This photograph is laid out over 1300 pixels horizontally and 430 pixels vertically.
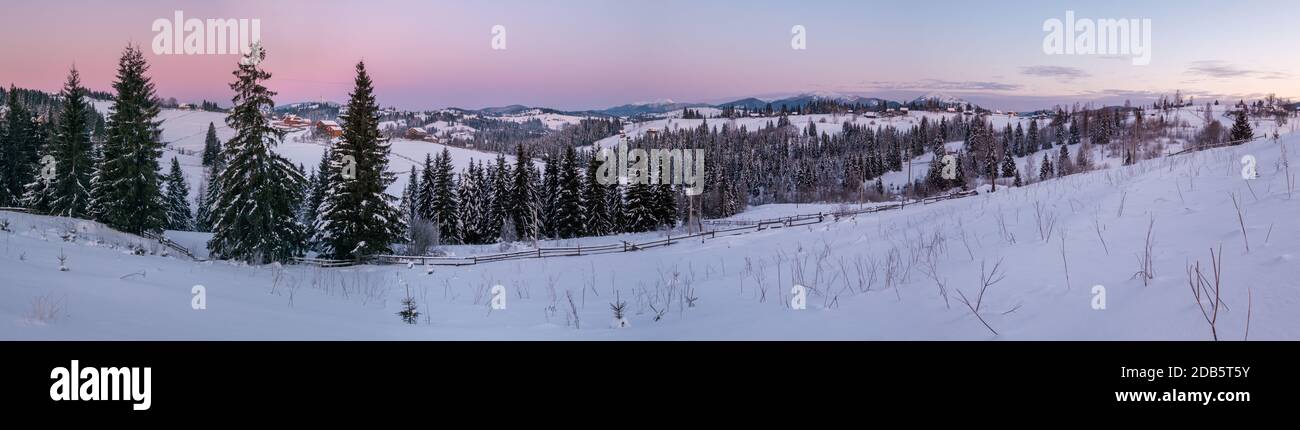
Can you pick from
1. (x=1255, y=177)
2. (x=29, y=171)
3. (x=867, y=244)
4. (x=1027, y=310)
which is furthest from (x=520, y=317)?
(x=29, y=171)

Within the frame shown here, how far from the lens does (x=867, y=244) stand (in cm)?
1098

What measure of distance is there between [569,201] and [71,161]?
31.3 meters

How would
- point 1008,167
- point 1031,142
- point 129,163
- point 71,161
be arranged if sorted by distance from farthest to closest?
1. point 1031,142
2. point 1008,167
3. point 71,161
4. point 129,163

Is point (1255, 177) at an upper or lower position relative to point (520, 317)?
upper

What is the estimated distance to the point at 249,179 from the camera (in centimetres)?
2550

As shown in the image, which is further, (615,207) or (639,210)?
(615,207)

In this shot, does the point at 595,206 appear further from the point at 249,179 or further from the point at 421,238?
the point at 249,179

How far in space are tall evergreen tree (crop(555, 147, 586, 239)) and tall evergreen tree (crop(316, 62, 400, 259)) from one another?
20963mm

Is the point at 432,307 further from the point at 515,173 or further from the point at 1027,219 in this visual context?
the point at 515,173

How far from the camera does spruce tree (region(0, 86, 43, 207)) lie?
42938 mm

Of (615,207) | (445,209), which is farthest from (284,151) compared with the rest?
(615,207)

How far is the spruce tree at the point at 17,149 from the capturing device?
42.9 m

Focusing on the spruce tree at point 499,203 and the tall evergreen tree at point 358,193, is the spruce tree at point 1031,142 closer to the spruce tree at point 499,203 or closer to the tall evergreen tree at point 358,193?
the spruce tree at point 499,203

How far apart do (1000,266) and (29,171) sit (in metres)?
62.0
